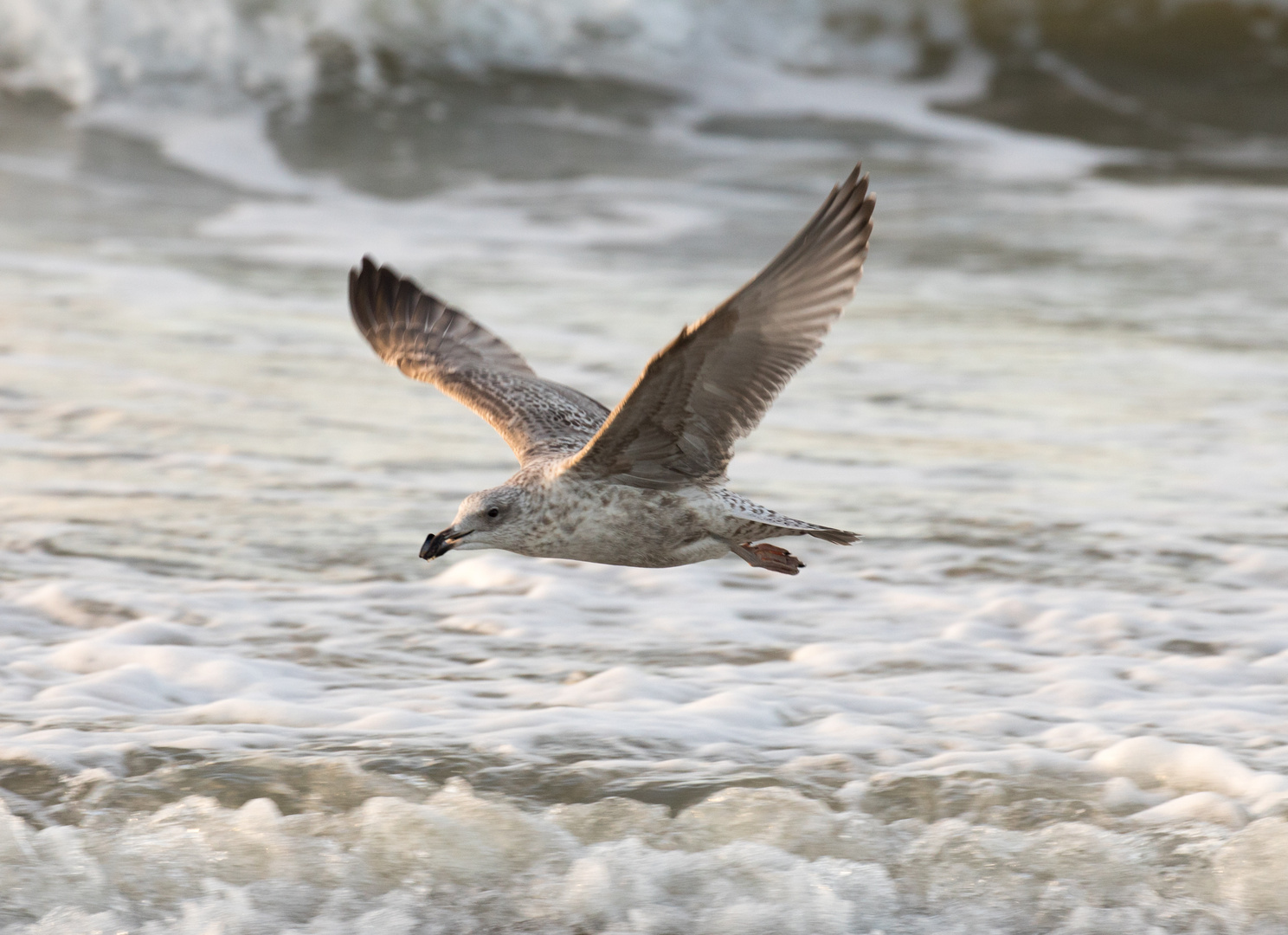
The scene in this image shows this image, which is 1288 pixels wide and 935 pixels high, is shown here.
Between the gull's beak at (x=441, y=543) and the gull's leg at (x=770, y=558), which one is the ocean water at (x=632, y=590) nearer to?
the gull's leg at (x=770, y=558)

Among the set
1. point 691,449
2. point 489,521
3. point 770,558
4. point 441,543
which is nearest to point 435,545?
point 441,543

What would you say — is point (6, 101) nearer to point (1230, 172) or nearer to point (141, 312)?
point (141, 312)

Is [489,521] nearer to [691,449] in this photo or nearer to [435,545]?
[435,545]

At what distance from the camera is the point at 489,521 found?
4762mm

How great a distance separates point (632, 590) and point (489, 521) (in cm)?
145

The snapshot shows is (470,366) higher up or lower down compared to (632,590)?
higher up

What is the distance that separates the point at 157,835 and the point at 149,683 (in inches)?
40.3

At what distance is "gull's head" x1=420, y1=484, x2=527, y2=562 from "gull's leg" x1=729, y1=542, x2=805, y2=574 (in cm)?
74

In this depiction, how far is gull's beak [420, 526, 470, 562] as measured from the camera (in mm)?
4625

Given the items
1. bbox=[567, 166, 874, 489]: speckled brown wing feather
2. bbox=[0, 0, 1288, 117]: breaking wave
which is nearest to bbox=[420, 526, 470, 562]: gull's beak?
bbox=[567, 166, 874, 489]: speckled brown wing feather

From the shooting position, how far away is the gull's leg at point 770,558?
5.11 m

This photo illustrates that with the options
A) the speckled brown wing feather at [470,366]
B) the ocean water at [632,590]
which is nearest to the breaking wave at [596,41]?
the ocean water at [632,590]

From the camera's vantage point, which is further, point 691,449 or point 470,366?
point 470,366

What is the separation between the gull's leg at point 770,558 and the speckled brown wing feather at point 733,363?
303 millimetres
